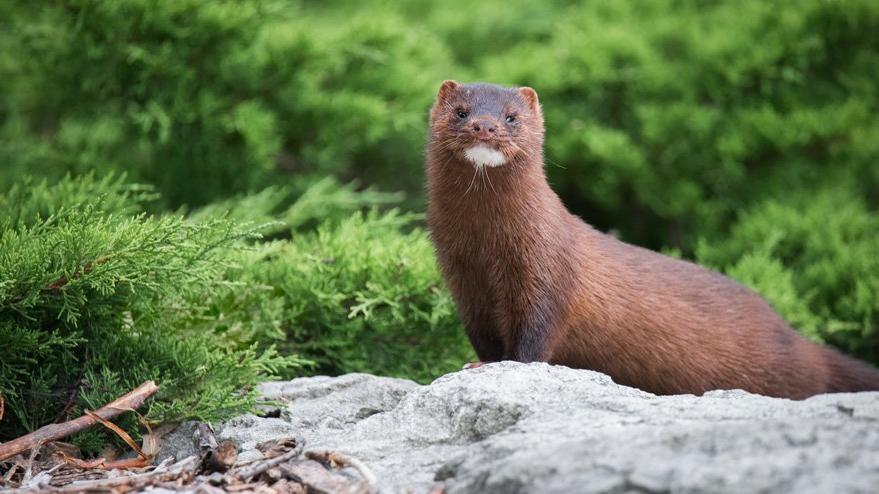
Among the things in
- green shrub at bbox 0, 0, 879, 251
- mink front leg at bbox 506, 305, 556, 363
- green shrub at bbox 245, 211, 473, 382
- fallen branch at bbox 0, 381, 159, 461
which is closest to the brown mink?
mink front leg at bbox 506, 305, 556, 363

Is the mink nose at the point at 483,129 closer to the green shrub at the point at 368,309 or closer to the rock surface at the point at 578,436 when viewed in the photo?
the rock surface at the point at 578,436

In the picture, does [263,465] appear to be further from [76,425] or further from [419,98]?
[419,98]

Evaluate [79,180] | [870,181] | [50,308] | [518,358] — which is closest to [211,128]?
[79,180]

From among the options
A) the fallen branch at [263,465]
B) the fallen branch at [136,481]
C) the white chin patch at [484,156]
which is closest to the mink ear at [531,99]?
the white chin patch at [484,156]

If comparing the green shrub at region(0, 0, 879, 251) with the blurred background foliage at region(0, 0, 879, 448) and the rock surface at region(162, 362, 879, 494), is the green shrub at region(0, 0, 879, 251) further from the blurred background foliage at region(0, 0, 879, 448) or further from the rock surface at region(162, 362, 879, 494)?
the rock surface at region(162, 362, 879, 494)

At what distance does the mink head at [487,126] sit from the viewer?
457 cm

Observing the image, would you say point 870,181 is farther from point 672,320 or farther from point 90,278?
point 90,278

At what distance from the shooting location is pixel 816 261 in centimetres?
790

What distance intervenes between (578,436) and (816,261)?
17.5ft

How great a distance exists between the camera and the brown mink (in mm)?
4695

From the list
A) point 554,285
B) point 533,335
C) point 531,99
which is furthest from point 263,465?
point 531,99

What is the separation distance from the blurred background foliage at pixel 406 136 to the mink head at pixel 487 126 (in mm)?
1104

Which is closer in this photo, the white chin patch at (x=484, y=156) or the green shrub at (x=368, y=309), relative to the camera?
the white chin patch at (x=484, y=156)

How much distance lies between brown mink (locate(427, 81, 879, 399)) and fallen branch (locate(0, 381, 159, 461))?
5.13ft
